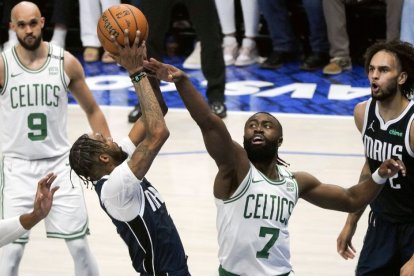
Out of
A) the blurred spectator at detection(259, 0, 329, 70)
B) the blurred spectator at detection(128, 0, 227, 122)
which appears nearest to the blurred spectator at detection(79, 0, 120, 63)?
the blurred spectator at detection(259, 0, 329, 70)

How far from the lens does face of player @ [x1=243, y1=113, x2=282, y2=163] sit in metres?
5.27

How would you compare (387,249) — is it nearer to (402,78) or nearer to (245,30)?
(402,78)

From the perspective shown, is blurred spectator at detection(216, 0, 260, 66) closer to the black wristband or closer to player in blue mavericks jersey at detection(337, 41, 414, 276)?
player in blue mavericks jersey at detection(337, 41, 414, 276)

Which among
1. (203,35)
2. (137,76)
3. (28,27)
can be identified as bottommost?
(203,35)

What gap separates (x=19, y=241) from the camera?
686cm

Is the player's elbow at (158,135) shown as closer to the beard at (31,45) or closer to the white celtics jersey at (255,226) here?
the white celtics jersey at (255,226)

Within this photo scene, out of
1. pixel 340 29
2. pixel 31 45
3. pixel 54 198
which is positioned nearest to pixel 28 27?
pixel 31 45

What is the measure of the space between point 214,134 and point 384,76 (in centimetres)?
132

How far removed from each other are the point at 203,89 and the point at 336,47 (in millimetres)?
1794

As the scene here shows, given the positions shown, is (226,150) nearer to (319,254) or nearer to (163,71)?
(163,71)

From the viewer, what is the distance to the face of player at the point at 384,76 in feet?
19.4

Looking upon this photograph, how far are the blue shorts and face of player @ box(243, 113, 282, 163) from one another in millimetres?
1105

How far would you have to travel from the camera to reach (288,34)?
43.0ft

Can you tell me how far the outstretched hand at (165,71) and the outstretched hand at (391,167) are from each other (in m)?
1.25
